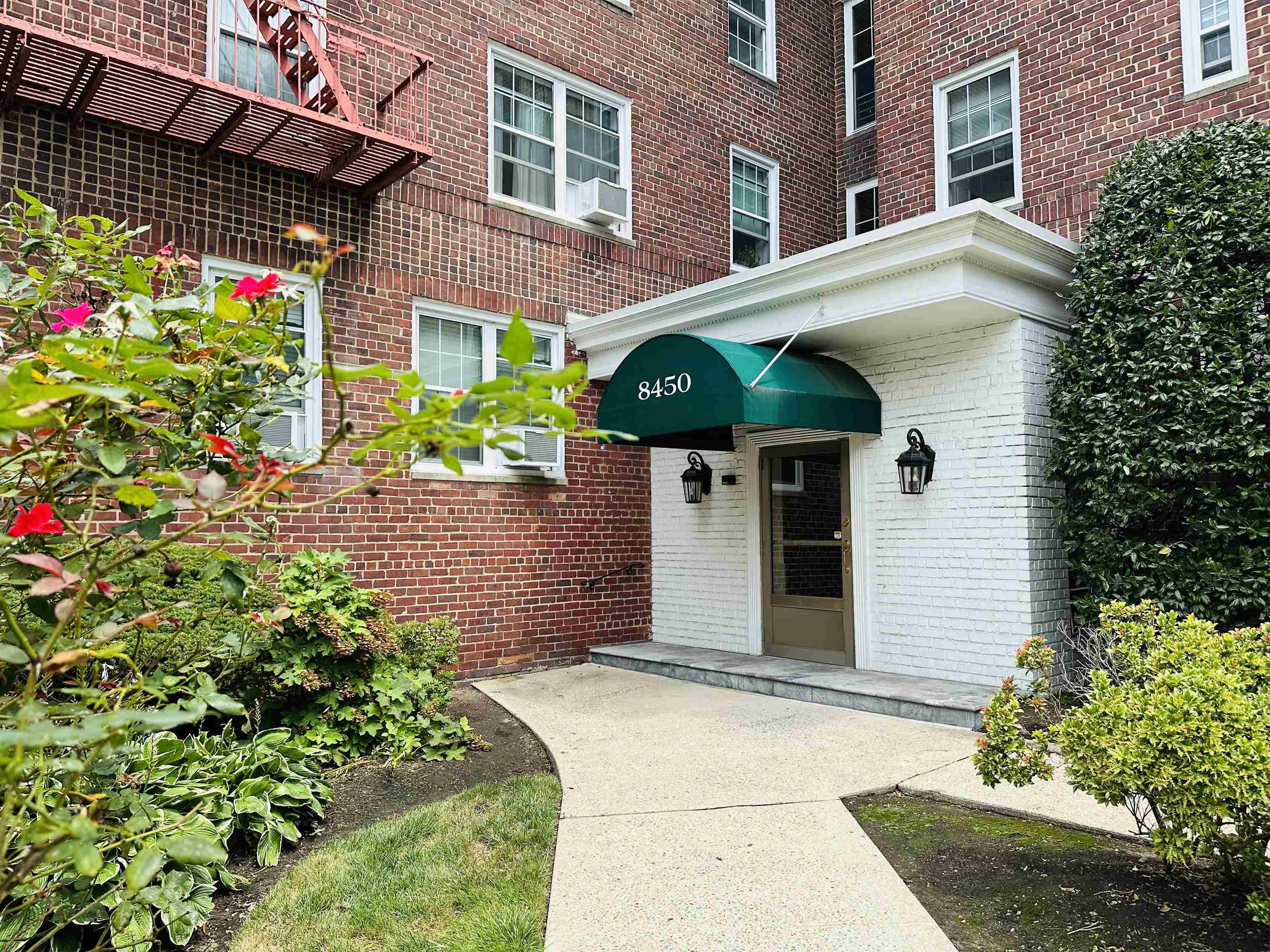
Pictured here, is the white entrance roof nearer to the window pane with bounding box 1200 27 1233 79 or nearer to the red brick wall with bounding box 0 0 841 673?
the red brick wall with bounding box 0 0 841 673

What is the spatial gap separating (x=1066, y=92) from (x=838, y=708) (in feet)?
23.1

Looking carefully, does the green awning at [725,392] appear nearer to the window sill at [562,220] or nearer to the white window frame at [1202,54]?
the window sill at [562,220]

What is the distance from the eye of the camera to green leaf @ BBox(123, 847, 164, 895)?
1.47m

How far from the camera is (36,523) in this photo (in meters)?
1.68

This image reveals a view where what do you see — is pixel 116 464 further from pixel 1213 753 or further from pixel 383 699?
pixel 383 699

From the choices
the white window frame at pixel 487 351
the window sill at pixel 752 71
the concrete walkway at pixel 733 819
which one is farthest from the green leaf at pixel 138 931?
the window sill at pixel 752 71

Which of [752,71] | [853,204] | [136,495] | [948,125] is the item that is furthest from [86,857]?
[853,204]

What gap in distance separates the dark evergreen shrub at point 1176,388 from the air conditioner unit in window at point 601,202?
511cm

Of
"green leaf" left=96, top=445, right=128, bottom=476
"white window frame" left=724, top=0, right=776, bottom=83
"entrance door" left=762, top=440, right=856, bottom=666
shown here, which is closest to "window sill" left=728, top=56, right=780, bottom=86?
"white window frame" left=724, top=0, right=776, bottom=83

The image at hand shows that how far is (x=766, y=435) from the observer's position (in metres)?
9.03

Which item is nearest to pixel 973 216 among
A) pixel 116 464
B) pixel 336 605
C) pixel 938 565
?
pixel 938 565

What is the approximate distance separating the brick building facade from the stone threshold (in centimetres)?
39

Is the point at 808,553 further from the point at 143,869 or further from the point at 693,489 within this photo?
the point at 143,869

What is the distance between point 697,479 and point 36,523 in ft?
26.5
